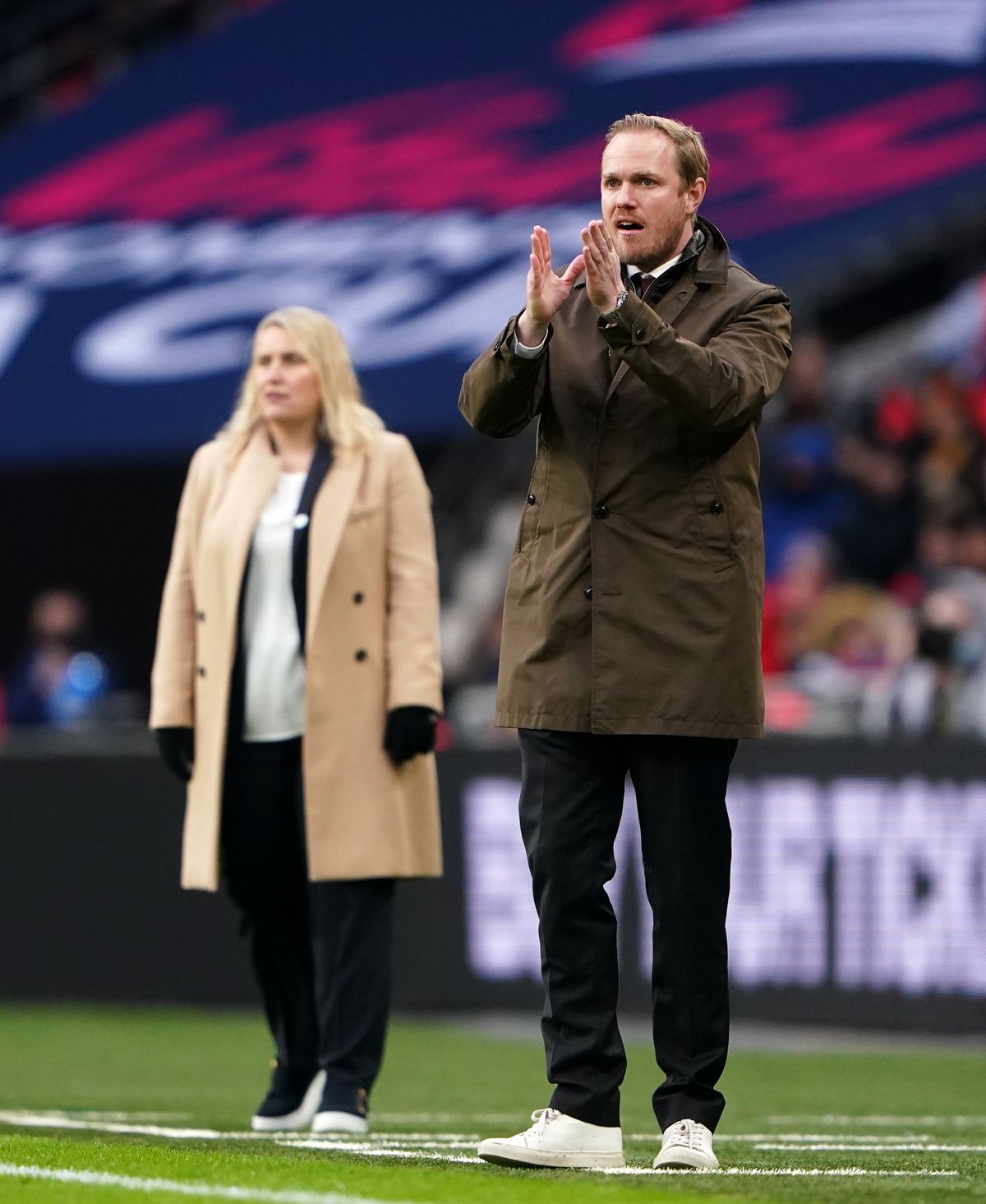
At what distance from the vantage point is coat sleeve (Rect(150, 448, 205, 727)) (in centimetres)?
638

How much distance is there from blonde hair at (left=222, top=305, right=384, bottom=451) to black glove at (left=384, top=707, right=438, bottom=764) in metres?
0.73

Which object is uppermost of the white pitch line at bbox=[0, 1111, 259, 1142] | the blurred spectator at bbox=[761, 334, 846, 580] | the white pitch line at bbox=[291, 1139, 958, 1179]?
the blurred spectator at bbox=[761, 334, 846, 580]

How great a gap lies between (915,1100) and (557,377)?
3.33 metres

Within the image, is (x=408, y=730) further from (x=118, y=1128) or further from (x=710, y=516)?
(x=710, y=516)

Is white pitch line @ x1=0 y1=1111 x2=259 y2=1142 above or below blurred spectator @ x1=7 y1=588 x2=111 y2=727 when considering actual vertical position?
below

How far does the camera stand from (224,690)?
20.3 feet

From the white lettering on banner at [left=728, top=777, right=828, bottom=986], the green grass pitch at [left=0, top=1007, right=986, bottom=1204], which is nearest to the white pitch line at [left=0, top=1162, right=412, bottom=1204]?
the green grass pitch at [left=0, top=1007, right=986, bottom=1204]

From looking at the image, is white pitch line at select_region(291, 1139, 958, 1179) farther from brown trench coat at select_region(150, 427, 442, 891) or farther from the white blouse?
the white blouse

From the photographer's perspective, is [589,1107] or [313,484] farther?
[313,484]

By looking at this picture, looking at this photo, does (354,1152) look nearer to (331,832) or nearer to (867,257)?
(331,832)

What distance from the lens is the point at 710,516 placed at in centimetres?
472

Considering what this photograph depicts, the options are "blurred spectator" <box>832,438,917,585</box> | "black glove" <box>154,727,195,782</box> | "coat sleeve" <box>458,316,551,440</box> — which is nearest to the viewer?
"coat sleeve" <box>458,316,551,440</box>

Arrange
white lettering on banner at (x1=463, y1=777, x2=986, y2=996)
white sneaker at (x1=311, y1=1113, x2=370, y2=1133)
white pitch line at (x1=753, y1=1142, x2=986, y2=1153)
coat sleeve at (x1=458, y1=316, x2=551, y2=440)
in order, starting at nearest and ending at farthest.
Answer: coat sleeve at (x1=458, y1=316, x2=551, y2=440)
white pitch line at (x1=753, y1=1142, x2=986, y2=1153)
white sneaker at (x1=311, y1=1113, x2=370, y2=1133)
white lettering on banner at (x1=463, y1=777, x2=986, y2=996)

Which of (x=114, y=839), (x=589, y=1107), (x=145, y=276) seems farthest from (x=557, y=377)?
(x=145, y=276)
